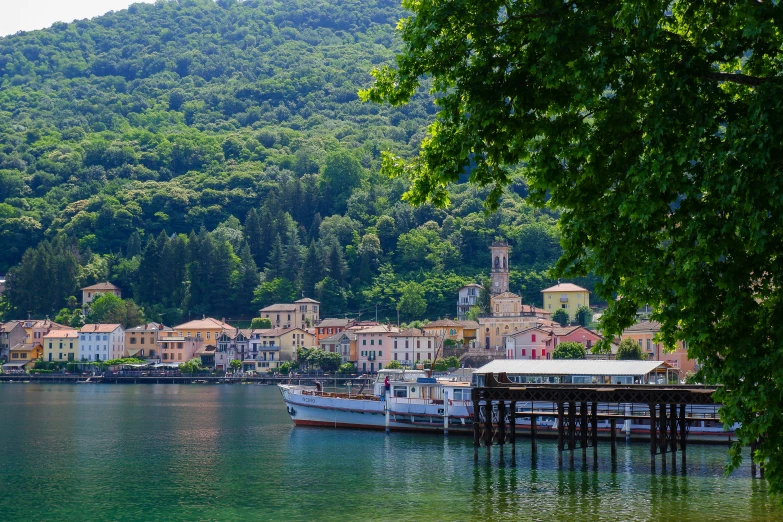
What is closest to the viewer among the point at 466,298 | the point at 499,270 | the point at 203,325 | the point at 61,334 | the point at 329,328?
the point at 499,270

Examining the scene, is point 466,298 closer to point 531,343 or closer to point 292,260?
point 531,343

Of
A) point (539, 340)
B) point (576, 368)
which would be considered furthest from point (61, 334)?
point (576, 368)

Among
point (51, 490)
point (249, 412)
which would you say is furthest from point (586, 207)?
point (249, 412)

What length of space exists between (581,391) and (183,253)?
146018 mm

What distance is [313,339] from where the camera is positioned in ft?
520

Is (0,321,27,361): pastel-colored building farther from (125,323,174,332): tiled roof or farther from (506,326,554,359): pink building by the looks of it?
(506,326,554,359): pink building

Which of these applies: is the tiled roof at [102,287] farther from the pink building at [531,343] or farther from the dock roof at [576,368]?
the dock roof at [576,368]

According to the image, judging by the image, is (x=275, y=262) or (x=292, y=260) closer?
(x=292, y=260)

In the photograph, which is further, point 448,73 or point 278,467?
point 278,467

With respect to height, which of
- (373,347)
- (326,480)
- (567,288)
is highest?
(567,288)

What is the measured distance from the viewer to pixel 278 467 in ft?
164

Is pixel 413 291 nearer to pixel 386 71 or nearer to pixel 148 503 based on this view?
pixel 148 503

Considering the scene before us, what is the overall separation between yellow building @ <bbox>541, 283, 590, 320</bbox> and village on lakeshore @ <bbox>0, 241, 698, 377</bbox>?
142 mm

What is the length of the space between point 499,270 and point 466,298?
35.6 feet
